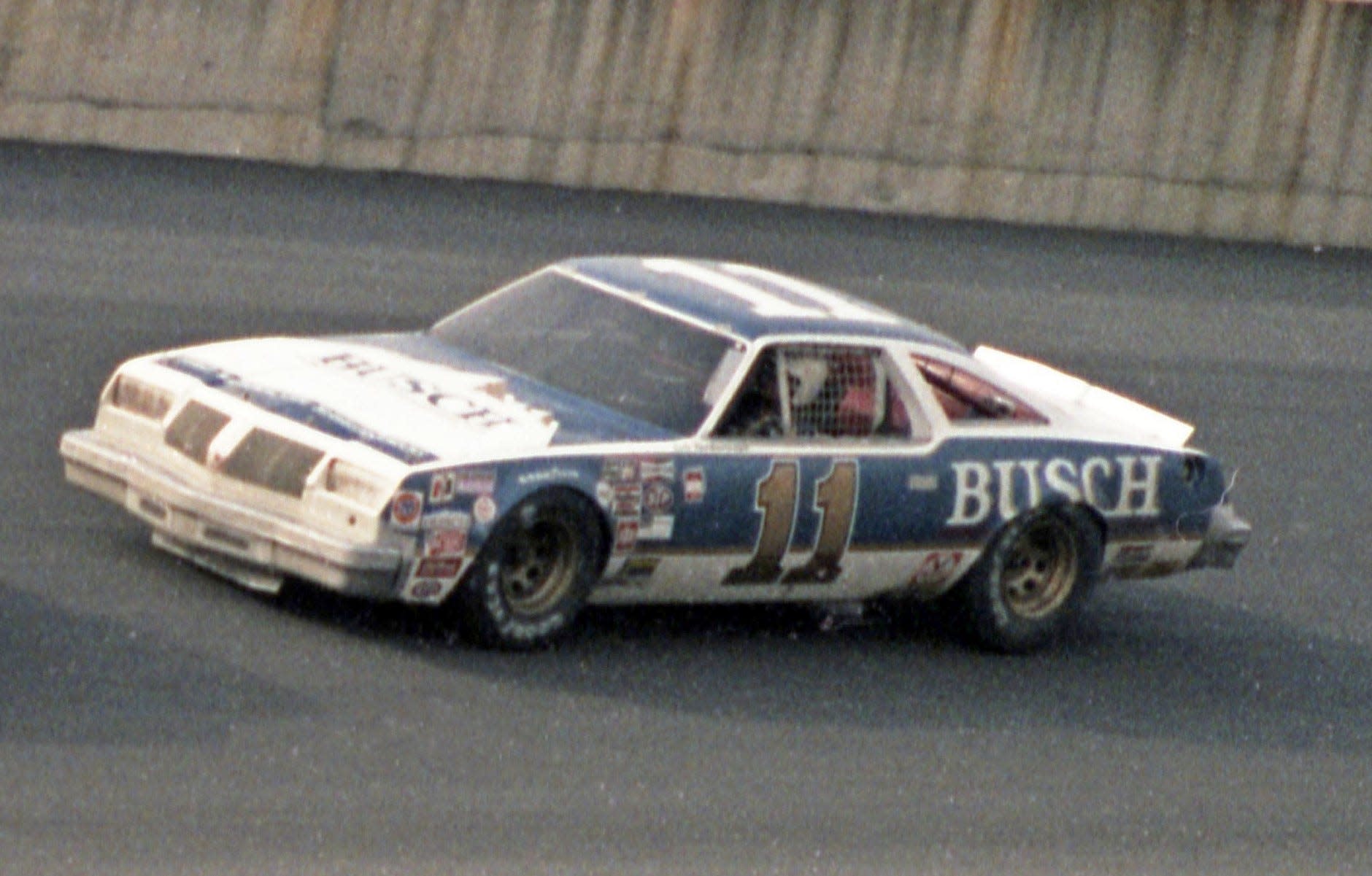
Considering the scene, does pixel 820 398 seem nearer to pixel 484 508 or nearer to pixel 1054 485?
pixel 1054 485

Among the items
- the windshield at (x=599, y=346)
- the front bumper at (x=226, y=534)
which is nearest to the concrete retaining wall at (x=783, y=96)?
the windshield at (x=599, y=346)

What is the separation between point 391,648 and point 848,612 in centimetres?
241

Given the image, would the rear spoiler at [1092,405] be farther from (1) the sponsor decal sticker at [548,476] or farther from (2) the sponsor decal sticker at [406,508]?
(2) the sponsor decal sticker at [406,508]

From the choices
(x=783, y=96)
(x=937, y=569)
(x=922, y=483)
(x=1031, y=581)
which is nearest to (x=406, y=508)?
(x=922, y=483)

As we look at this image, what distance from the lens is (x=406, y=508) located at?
826 cm

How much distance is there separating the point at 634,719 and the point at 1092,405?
3220 millimetres

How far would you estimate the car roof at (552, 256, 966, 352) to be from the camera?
Answer: 9.57 meters

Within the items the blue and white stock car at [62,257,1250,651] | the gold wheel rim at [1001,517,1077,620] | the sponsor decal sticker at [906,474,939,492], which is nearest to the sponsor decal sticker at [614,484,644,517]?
the blue and white stock car at [62,257,1250,651]

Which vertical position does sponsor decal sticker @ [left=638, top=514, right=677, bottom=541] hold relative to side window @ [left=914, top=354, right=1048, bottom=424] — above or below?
below

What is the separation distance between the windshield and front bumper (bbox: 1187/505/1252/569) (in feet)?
7.74

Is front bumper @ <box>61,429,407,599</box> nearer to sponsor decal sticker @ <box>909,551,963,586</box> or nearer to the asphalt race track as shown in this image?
the asphalt race track

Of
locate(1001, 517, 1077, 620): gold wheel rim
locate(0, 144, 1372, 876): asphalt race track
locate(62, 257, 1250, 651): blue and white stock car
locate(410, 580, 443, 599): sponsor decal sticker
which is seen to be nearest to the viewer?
locate(0, 144, 1372, 876): asphalt race track

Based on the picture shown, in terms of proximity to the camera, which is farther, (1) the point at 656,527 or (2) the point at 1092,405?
(2) the point at 1092,405

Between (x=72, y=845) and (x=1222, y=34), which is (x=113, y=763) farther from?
(x=1222, y=34)
